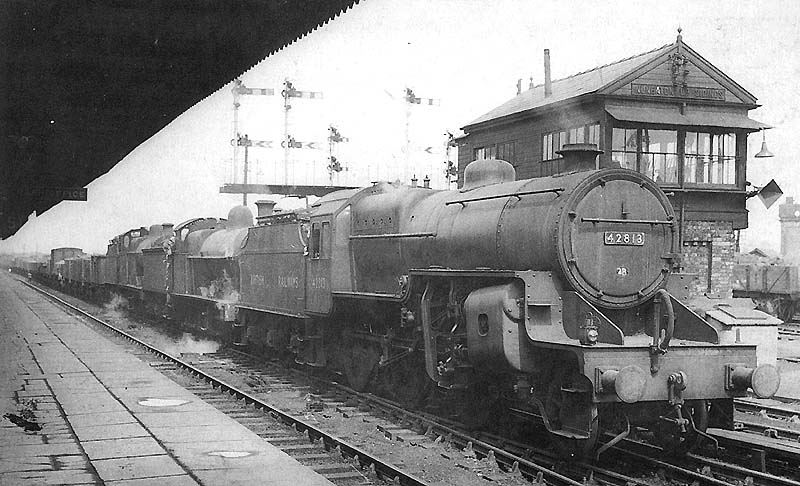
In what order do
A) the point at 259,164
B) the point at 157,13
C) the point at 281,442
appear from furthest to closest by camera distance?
the point at 259,164 → the point at 281,442 → the point at 157,13

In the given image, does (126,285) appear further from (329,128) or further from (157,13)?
(157,13)

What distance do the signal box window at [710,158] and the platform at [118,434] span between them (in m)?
14.9

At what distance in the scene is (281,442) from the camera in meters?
9.96

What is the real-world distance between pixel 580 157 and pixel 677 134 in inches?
554

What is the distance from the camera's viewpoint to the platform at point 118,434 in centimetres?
782

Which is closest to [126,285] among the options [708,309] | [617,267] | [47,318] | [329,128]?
[47,318]

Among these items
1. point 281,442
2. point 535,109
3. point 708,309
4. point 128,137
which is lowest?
point 281,442

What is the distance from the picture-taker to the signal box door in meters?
13.3

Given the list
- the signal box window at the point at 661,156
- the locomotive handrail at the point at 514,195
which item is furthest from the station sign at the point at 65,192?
the signal box window at the point at 661,156

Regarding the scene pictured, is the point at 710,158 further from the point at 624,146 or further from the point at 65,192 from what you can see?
the point at 65,192

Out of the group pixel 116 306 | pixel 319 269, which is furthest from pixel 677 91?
pixel 116 306

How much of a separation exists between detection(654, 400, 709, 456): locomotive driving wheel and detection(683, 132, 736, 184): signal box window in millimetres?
14454

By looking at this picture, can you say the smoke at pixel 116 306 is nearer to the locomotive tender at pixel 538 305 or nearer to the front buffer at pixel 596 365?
the locomotive tender at pixel 538 305

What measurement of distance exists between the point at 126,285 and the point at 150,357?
50.5ft
